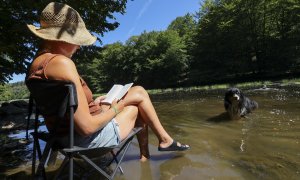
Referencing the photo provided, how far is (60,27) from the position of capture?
2.95 meters

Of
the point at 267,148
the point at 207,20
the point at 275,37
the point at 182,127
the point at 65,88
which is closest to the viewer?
the point at 65,88

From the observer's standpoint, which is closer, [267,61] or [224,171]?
[224,171]

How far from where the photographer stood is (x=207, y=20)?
49.0 metres

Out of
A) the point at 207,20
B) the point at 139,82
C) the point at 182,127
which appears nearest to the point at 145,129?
the point at 182,127

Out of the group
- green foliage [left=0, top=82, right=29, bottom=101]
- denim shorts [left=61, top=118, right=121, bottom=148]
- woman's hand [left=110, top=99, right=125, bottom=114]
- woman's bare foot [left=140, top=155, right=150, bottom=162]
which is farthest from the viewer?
green foliage [left=0, top=82, right=29, bottom=101]

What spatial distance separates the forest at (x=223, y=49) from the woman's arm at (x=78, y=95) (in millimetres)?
34520

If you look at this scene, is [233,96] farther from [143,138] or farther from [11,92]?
[11,92]

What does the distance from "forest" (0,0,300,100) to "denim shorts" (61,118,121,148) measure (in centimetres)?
3402

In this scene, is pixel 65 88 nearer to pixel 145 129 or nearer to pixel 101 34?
pixel 145 129

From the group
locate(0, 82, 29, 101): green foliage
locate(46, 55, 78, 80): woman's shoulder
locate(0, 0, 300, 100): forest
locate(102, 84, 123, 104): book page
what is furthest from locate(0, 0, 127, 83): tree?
locate(0, 0, 300, 100): forest

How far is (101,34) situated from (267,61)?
3635 centimetres

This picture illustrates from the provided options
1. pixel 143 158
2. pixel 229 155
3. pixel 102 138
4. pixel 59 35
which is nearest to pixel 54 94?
pixel 59 35

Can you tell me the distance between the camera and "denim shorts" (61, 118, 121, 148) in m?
3.05

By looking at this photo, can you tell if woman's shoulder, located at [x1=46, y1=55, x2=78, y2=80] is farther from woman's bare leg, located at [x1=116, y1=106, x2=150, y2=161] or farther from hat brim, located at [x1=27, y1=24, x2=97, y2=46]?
woman's bare leg, located at [x1=116, y1=106, x2=150, y2=161]
